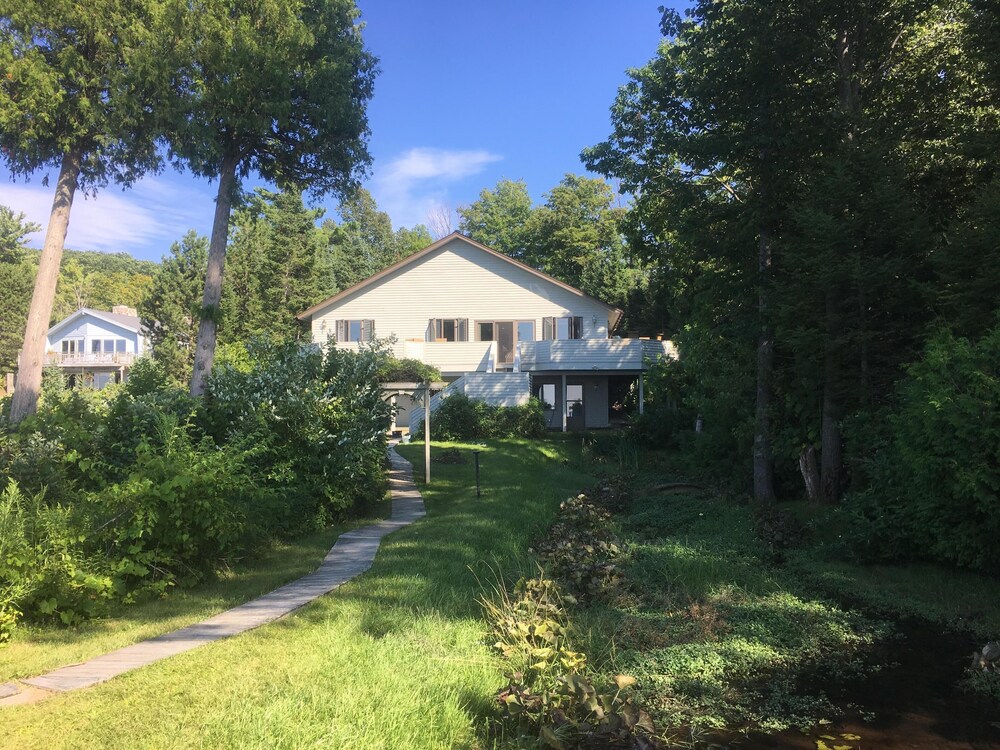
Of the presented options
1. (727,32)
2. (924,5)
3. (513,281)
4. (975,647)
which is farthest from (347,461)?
(513,281)

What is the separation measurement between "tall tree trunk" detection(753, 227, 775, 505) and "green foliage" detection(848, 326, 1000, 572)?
165 inches

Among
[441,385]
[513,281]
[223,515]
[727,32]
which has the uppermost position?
[727,32]

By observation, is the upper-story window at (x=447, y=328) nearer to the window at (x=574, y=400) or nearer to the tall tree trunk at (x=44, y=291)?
the window at (x=574, y=400)

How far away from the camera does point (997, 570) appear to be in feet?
27.2

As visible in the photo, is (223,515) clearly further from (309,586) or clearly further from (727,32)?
(727,32)

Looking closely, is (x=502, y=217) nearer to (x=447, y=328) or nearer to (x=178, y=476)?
(x=447, y=328)

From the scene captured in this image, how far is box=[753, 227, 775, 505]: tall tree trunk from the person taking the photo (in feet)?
44.2

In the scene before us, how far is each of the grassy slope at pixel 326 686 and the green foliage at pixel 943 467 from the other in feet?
17.5

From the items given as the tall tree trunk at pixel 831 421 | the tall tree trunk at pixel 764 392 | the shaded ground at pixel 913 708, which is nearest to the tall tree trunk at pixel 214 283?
the tall tree trunk at pixel 764 392

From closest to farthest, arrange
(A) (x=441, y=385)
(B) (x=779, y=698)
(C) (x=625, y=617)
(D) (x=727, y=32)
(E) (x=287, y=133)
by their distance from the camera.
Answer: (B) (x=779, y=698)
(C) (x=625, y=617)
(D) (x=727, y=32)
(A) (x=441, y=385)
(E) (x=287, y=133)

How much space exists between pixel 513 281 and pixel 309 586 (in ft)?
77.9

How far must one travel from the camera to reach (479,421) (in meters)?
24.9

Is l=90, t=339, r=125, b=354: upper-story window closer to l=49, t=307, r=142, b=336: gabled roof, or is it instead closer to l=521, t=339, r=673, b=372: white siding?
l=49, t=307, r=142, b=336: gabled roof

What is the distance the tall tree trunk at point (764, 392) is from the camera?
531 inches
